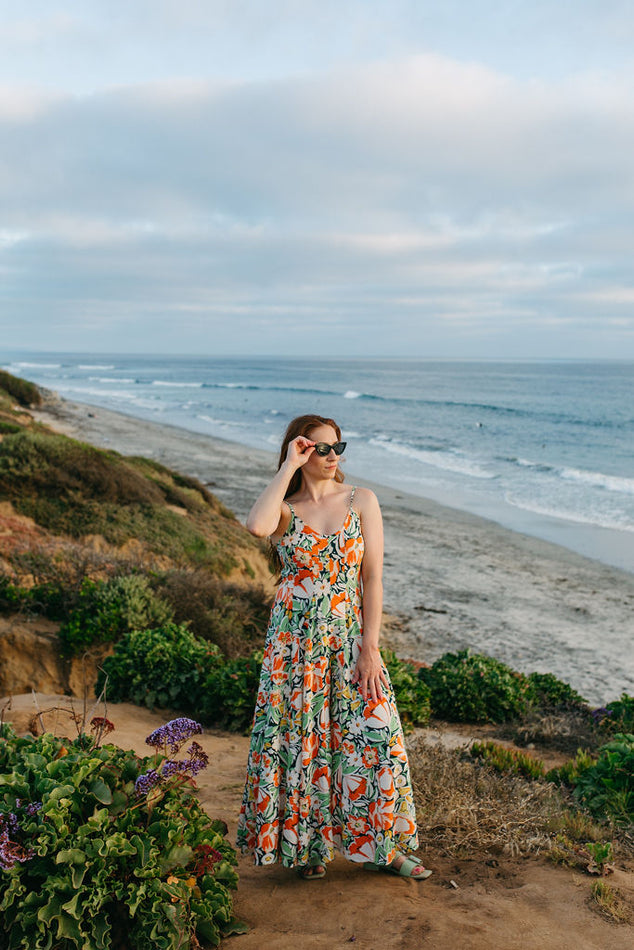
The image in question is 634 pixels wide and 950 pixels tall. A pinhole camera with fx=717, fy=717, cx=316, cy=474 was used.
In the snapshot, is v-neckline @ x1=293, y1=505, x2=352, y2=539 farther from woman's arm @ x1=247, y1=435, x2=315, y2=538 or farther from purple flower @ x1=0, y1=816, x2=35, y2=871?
purple flower @ x1=0, y1=816, x2=35, y2=871

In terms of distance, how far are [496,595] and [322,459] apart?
34.7ft

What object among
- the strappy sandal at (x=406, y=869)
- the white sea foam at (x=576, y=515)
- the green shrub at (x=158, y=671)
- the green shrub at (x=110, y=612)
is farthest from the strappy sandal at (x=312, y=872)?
the white sea foam at (x=576, y=515)

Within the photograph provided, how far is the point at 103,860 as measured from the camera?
9.31 ft

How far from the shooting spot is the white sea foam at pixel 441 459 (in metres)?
29.4

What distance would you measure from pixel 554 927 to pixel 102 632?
5.38 m

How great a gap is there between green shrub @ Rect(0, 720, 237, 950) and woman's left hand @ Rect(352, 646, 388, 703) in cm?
92

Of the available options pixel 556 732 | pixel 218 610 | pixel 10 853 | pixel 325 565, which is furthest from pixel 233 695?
pixel 10 853

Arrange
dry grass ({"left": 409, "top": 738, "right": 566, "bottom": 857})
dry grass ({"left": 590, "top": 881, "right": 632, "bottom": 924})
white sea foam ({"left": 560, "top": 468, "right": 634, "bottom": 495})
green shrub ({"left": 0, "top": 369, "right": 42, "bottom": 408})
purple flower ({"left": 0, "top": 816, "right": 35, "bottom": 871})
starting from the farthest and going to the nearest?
1. green shrub ({"left": 0, "top": 369, "right": 42, "bottom": 408})
2. white sea foam ({"left": 560, "top": 468, "right": 634, "bottom": 495})
3. dry grass ({"left": 409, "top": 738, "right": 566, "bottom": 857})
4. dry grass ({"left": 590, "top": 881, "right": 632, "bottom": 924})
5. purple flower ({"left": 0, "top": 816, "right": 35, "bottom": 871})

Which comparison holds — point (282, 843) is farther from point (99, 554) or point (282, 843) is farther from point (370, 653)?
point (99, 554)

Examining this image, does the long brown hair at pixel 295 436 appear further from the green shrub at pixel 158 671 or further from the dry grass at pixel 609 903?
the green shrub at pixel 158 671

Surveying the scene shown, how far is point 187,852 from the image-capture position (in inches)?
119

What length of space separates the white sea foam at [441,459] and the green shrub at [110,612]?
873 inches

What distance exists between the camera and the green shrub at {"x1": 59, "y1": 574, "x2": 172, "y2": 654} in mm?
7488

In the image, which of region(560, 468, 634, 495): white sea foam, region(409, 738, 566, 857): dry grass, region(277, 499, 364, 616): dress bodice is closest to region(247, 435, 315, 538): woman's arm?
region(277, 499, 364, 616): dress bodice
